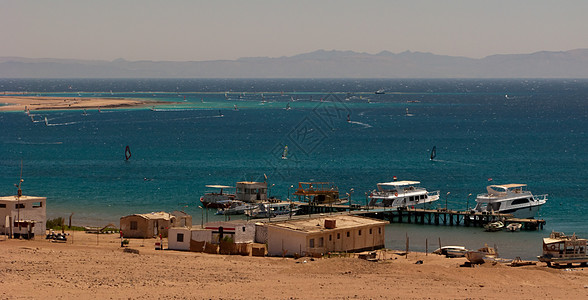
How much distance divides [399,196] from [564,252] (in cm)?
2652

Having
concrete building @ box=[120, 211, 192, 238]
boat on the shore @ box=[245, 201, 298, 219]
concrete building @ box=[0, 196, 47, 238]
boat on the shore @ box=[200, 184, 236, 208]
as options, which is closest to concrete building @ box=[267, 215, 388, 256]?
concrete building @ box=[120, 211, 192, 238]

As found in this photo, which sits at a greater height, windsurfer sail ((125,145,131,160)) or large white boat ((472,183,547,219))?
large white boat ((472,183,547,219))

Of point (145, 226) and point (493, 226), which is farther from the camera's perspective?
point (493, 226)

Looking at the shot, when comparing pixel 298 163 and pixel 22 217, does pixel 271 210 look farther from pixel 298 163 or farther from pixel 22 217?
pixel 298 163

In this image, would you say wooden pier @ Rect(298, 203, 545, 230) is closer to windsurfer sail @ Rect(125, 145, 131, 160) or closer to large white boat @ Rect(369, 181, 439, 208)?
large white boat @ Rect(369, 181, 439, 208)

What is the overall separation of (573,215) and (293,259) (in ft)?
113

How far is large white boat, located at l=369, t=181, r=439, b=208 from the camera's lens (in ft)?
248

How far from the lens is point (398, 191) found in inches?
3041

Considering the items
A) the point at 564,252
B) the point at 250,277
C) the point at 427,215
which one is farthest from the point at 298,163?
the point at 250,277

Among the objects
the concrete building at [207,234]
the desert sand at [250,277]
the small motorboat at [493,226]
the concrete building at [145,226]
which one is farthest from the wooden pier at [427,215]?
the desert sand at [250,277]

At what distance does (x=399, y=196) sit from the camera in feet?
251

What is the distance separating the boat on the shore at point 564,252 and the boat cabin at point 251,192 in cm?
3204

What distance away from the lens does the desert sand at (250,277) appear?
128 ft

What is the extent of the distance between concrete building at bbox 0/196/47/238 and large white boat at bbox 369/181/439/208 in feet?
101
